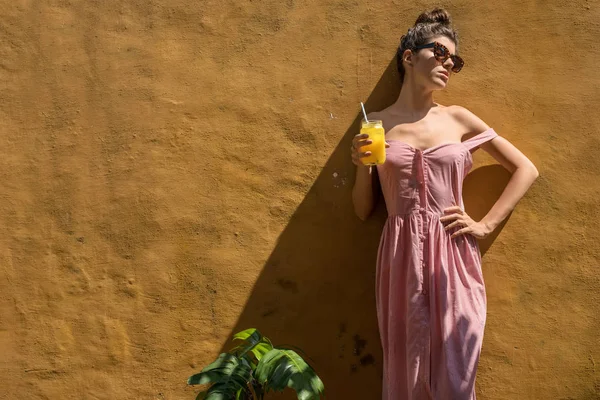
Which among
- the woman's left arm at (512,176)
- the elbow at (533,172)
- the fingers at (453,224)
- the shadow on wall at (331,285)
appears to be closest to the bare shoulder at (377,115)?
the shadow on wall at (331,285)

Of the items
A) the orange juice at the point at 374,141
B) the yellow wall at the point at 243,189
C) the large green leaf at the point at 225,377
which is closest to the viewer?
the orange juice at the point at 374,141

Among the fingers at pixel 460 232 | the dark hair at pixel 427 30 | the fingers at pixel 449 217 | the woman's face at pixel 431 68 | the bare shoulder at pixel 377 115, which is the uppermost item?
the dark hair at pixel 427 30

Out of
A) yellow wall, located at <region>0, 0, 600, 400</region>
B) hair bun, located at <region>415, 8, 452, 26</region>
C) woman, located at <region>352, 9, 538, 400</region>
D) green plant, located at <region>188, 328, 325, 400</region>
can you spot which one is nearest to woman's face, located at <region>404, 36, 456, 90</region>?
woman, located at <region>352, 9, 538, 400</region>

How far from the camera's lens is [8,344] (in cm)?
413

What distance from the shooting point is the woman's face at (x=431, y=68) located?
3.71 metres

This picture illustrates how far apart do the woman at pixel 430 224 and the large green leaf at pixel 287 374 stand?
38cm

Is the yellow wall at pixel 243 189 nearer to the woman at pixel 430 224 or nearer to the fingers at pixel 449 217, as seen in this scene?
the woman at pixel 430 224

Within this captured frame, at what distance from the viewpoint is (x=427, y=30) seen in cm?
375

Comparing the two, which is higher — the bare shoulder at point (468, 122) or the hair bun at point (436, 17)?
the hair bun at point (436, 17)

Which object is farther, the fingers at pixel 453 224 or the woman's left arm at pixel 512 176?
the woman's left arm at pixel 512 176

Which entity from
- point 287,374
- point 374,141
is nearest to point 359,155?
point 374,141

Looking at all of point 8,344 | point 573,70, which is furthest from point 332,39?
point 8,344

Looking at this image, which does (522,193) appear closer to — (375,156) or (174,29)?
(375,156)

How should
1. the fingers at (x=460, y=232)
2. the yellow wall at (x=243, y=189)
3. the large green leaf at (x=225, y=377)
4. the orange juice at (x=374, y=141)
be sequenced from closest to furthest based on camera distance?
1. the orange juice at (x=374, y=141)
2. the large green leaf at (x=225, y=377)
3. the fingers at (x=460, y=232)
4. the yellow wall at (x=243, y=189)
